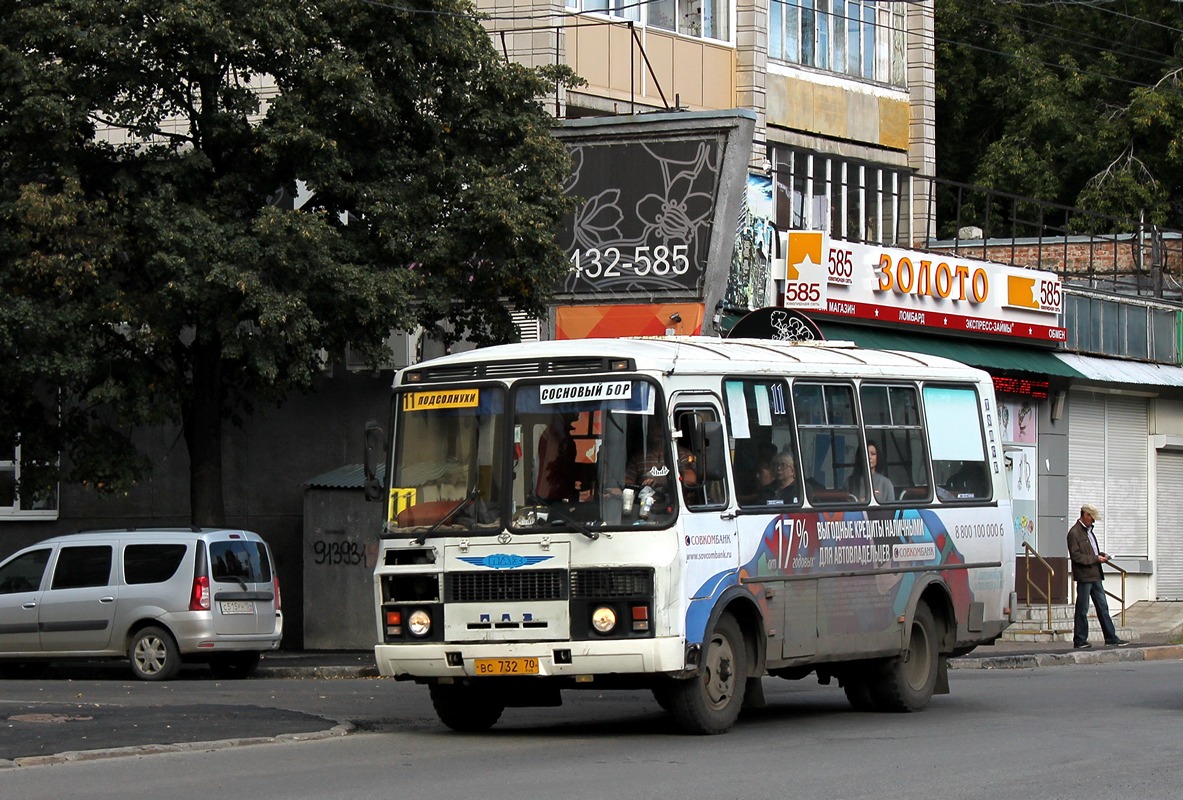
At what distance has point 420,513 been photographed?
13391 mm

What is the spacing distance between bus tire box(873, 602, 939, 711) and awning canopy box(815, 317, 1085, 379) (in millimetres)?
10761

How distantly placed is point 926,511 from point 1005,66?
32.9m

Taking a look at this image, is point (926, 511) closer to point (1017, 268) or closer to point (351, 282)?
point (351, 282)

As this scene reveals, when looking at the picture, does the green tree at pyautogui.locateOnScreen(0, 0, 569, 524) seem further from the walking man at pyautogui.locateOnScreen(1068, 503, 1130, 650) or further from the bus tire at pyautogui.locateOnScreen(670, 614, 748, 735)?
the bus tire at pyautogui.locateOnScreen(670, 614, 748, 735)

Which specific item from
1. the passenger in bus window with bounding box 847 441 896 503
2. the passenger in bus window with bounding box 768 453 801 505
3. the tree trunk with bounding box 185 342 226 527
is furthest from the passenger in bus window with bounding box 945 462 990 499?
the tree trunk with bounding box 185 342 226 527

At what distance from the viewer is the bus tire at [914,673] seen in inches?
606

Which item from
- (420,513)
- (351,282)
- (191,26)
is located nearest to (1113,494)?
(351,282)

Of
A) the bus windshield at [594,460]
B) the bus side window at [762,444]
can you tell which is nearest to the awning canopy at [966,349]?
the bus side window at [762,444]

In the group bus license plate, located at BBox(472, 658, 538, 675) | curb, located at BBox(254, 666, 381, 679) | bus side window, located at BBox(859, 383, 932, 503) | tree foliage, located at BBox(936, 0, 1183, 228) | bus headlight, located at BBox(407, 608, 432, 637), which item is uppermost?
tree foliage, located at BBox(936, 0, 1183, 228)

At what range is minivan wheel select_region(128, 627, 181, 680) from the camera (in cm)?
2062

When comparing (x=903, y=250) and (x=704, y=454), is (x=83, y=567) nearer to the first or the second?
(x=704, y=454)

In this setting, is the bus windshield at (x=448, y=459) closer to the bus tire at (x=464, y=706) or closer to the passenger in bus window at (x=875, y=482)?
the bus tire at (x=464, y=706)

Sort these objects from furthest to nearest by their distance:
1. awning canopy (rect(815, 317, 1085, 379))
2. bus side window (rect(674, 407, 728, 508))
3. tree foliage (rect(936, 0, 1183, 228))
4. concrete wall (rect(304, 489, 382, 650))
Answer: tree foliage (rect(936, 0, 1183, 228)) < awning canopy (rect(815, 317, 1085, 379)) < concrete wall (rect(304, 489, 382, 650)) < bus side window (rect(674, 407, 728, 508))

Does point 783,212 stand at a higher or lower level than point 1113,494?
higher
